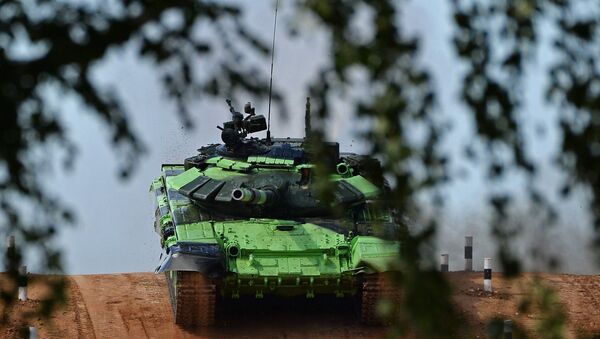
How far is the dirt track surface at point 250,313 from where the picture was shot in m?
13.2

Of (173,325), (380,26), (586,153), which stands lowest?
(173,325)

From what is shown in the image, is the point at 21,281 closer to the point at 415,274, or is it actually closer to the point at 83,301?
the point at 415,274

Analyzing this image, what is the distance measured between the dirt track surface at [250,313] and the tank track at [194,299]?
0.17 m

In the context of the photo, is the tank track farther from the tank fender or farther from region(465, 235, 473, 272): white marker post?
region(465, 235, 473, 272): white marker post

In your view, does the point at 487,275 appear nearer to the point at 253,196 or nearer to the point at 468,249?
the point at 468,249

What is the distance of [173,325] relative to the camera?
13547 mm

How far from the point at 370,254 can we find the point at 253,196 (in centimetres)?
157

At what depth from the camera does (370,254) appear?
12.6 m

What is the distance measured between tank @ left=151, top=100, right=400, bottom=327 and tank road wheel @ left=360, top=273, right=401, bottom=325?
0.01m

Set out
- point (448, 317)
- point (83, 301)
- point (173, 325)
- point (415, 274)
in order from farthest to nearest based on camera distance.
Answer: point (83, 301), point (173, 325), point (448, 317), point (415, 274)

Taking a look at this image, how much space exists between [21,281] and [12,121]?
3.55 feet

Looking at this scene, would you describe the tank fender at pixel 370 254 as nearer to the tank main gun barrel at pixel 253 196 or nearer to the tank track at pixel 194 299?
the tank main gun barrel at pixel 253 196

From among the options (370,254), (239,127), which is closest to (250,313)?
(370,254)

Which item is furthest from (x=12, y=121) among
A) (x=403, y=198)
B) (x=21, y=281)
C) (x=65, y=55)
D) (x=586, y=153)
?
(x=586, y=153)
